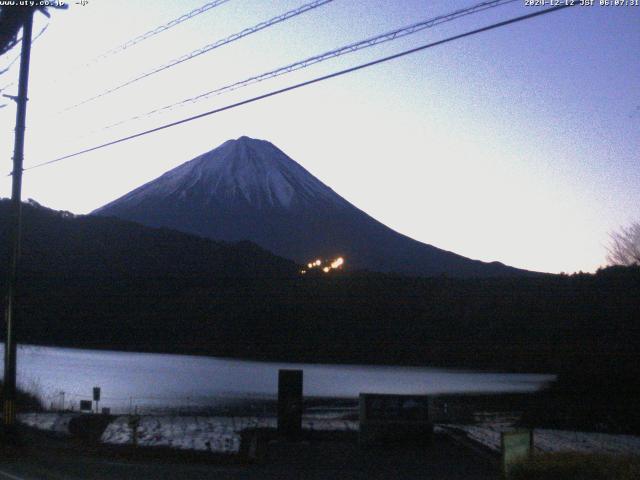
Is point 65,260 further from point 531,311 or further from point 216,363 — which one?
point 531,311

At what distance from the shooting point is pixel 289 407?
22422 millimetres

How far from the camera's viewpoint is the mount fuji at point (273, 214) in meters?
137

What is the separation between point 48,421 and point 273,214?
121 meters

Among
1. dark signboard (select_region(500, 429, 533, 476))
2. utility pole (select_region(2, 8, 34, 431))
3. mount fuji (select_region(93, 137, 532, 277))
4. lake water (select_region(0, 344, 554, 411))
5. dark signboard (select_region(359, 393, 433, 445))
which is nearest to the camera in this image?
dark signboard (select_region(500, 429, 533, 476))

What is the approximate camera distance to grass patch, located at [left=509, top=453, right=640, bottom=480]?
11.9 metres

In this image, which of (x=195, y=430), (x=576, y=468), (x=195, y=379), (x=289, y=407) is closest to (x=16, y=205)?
(x=289, y=407)

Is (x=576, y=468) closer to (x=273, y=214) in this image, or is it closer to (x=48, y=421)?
(x=48, y=421)

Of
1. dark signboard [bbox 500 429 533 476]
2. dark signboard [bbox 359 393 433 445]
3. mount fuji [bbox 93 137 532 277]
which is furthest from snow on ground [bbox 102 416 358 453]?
mount fuji [bbox 93 137 532 277]

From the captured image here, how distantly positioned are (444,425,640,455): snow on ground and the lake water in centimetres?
1800

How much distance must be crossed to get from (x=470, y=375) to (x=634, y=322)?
15354 mm

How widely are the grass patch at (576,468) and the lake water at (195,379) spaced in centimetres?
2982

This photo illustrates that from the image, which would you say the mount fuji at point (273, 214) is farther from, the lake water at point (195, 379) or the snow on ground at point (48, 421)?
the snow on ground at point (48, 421)

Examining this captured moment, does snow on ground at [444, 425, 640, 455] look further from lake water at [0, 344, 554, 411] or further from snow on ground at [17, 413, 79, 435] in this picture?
lake water at [0, 344, 554, 411]

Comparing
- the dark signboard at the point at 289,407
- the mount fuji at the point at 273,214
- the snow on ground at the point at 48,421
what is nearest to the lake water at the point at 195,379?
the snow on ground at the point at 48,421
